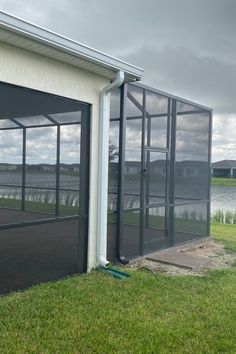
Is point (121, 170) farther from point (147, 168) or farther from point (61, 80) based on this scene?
point (61, 80)

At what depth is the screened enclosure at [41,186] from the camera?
14.0 ft

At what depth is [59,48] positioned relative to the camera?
4.21m

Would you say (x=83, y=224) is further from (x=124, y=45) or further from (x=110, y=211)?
(x=124, y=45)

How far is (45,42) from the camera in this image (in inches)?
158

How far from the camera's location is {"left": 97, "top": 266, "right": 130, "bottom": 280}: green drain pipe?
490 centimetres

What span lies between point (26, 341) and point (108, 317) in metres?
0.82

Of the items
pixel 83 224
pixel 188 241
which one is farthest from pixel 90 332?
pixel 188 241

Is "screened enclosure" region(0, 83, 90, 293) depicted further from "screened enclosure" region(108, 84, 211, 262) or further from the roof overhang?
"screened enclosure" region(108, 84, 211, 262)

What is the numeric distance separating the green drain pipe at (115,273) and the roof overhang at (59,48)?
8.53 feet

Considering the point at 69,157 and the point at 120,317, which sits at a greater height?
the point at 69,157

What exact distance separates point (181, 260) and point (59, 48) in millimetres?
3849

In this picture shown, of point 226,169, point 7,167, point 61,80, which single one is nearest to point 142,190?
point 61,80

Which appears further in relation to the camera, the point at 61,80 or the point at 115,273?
the point at 115,273

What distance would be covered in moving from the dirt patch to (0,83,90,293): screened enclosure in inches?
48.4
